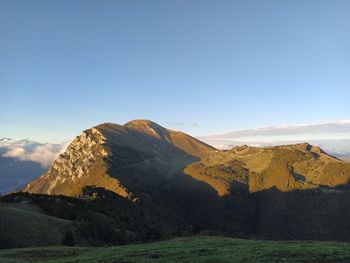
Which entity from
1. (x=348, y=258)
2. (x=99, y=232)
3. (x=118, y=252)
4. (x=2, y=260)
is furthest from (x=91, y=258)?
(x=99, y=232)

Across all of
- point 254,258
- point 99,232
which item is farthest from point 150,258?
point 99,232

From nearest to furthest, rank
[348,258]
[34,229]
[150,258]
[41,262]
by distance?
[348,258], [150,258], [41,262], [34,229]

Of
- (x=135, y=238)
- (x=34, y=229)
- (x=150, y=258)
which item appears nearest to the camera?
(x=150, y=258)

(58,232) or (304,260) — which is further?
(58,232)

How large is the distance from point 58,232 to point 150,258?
52.0 meters

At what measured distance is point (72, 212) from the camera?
134 metres

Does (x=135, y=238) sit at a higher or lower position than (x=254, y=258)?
lower

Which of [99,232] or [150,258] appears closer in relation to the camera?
[150,258]

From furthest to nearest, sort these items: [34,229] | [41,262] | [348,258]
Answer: [34,229] → [41,262] → [348,258]

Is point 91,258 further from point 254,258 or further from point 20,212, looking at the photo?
point 20,212

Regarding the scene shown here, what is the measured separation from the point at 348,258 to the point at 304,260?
4.14 m

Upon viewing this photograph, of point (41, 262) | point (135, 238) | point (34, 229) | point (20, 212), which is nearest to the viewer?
point (41, 262)

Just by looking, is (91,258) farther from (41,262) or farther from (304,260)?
(304,260)

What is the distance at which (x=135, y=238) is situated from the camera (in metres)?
126
